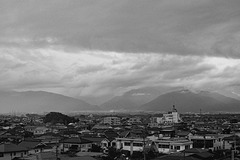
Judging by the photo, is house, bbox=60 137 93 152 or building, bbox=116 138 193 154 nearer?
building, bbox=116 138 193 154

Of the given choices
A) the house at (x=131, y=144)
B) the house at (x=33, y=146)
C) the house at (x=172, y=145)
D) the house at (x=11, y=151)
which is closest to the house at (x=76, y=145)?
the house at (x=33, y=146)

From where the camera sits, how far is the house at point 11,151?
94.9ft

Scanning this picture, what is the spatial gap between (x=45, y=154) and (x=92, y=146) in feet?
35.0

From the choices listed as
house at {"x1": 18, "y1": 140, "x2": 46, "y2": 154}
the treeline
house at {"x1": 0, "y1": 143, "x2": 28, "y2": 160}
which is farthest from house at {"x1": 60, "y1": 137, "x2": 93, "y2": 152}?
the treeline

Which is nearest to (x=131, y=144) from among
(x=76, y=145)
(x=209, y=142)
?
(x=76, y=145)

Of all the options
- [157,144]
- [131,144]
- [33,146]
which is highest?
[33,146]

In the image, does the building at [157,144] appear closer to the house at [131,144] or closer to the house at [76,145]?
the house at [131,144]

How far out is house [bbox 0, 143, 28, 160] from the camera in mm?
A: 28931

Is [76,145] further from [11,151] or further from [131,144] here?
[11,151]

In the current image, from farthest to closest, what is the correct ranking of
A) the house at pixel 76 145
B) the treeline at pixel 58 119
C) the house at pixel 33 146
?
1. the treeline at pixel 58 119
2. the house at pixel 76 145
3. the house at pixel 33 146

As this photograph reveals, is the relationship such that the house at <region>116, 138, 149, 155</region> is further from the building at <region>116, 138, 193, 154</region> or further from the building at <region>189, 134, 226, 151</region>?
the building at <region>189, 134, 226, 151</region>

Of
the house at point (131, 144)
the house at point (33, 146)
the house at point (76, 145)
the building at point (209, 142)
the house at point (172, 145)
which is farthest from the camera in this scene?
the building at point (209, 142)

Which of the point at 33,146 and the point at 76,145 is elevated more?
the point at 33,146

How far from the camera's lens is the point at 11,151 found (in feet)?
96.1
